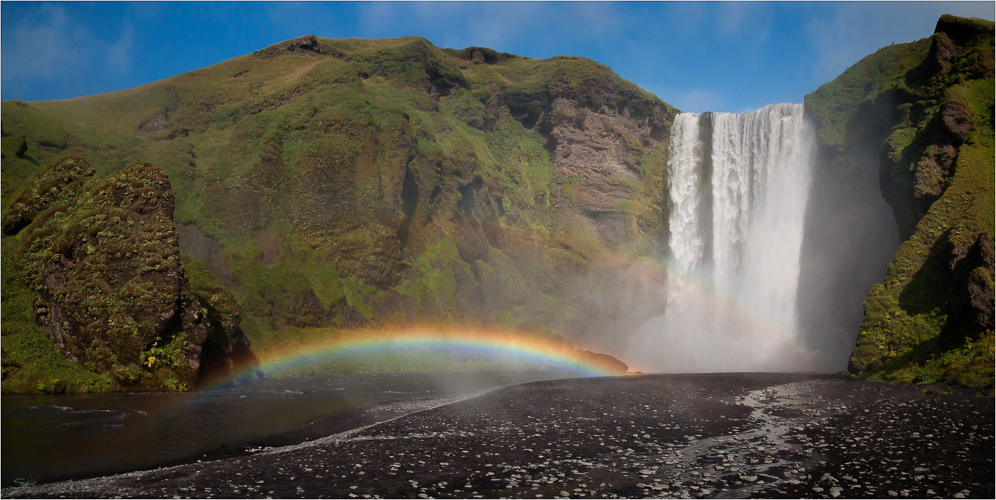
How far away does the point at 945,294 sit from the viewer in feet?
130

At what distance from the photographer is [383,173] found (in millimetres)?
84750

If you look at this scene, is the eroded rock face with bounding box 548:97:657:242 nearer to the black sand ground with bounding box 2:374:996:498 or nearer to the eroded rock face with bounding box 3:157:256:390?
the eroded rock face with bounding box 3:157:256:390

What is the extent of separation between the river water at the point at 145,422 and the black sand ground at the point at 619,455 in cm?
171

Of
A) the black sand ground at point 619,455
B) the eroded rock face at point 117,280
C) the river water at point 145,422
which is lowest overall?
the river water at point 145,422

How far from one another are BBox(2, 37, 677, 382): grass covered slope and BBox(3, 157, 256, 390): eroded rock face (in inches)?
125

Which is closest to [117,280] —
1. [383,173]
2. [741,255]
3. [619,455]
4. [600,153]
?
[619,455]

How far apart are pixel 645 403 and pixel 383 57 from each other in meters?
111

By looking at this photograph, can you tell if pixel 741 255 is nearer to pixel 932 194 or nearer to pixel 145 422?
pixel 932 194

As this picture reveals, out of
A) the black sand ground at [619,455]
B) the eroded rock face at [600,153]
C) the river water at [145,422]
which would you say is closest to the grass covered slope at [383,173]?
the eroded rock face at [600,153]

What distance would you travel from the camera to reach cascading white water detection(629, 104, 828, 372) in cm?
7638

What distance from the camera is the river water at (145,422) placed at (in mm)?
16969

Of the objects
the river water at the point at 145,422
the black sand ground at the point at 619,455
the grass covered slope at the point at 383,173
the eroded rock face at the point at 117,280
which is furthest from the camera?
the grass covered slope at the point at 383,173

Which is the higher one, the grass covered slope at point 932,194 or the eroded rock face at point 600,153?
the eroded rock face at point 600,153

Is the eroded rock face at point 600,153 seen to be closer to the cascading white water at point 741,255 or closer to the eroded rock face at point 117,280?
the cascading white water at point 741,255
